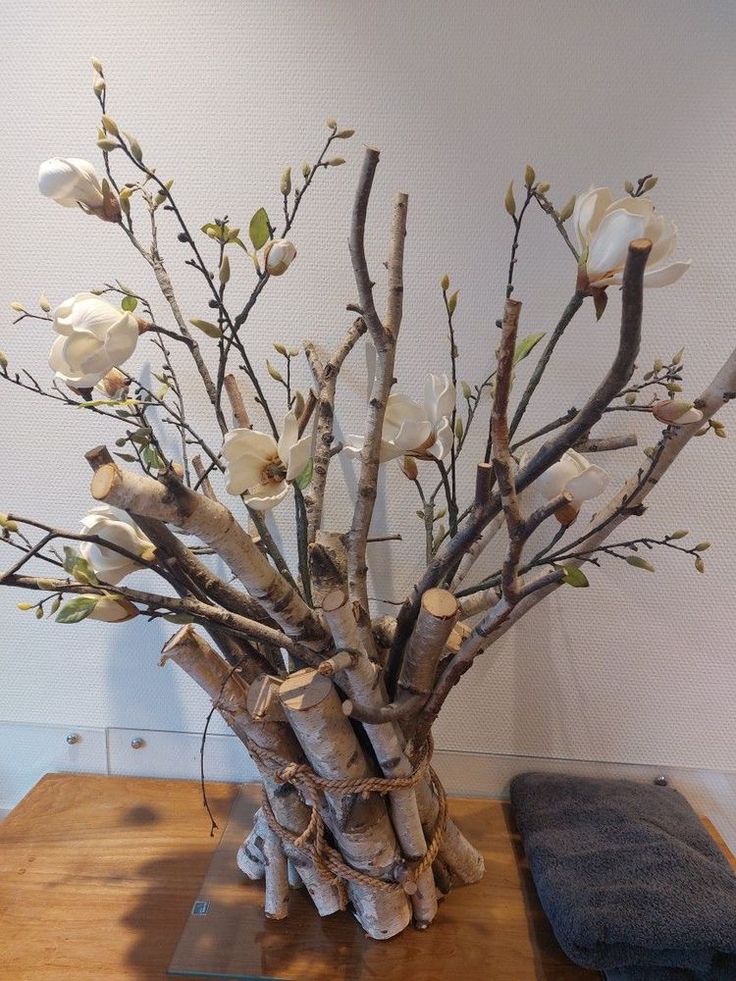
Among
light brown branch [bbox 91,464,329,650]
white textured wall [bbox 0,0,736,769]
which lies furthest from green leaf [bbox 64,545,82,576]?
white textured wall [bbox 0,0,736,769]

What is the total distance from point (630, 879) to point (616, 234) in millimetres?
663

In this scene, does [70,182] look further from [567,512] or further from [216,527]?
[567,512]

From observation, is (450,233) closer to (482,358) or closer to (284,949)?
(482,358)

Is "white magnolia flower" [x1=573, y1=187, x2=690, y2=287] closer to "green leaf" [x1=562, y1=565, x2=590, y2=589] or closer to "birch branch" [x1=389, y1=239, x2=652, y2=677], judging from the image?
"birch branch" [x1=389, y1=239, x2=652, y2=677]

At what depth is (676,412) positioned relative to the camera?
1.66 ft

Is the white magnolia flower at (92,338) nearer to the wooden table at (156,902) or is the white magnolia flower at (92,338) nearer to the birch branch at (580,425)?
the birch branch at (580,425)

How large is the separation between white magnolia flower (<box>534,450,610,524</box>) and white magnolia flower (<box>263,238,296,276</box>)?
1.01 feet

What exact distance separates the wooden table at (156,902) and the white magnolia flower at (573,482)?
50 centimetres

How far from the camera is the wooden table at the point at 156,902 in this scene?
0.71 metres

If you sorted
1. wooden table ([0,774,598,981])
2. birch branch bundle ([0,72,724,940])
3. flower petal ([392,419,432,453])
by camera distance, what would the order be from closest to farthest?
birch branch bundle ([0,72,724,940]) < flower petal ([392,419,432,453]) < wooden table ([0,774,598,981])

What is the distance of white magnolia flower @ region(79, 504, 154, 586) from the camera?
56 centimetres

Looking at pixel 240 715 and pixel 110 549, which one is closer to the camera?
pixel 110 549

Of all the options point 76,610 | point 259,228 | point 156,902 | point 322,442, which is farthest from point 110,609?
point 156,902

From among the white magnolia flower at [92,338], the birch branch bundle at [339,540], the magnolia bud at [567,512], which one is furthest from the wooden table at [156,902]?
the white magnolia flower at [92,338]
